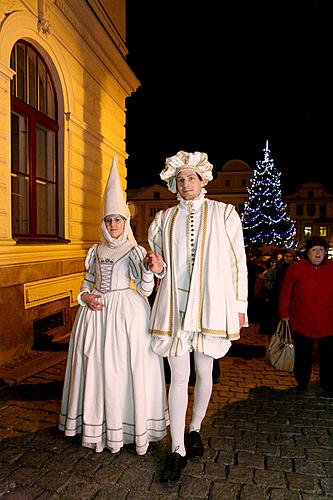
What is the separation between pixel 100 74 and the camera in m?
8.55

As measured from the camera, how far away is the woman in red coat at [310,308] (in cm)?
460

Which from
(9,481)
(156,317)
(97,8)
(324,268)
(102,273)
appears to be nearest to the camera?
(9,481)

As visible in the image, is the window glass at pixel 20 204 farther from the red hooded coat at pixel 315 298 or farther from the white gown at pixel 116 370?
the red hooded coat at pixel 315 298

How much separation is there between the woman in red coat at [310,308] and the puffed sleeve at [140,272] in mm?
2061

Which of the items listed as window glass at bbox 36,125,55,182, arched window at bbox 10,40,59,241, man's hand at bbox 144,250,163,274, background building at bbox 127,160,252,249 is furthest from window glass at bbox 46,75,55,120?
background building at bbox 127,160,252,249

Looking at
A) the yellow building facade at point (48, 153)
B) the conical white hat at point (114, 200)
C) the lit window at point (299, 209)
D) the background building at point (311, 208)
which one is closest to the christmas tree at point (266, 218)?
the background building at point (311, 208)

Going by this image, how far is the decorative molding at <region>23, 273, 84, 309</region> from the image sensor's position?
594 cm

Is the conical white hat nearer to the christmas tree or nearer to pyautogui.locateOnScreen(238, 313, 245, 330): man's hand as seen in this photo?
pyautogui.locateOnScreen(238, 313, 245, 330): man's hand

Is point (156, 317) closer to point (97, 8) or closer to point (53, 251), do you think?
point (53, 251)

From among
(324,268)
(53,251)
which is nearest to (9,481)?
(324,268)

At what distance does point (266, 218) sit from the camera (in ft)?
90.5

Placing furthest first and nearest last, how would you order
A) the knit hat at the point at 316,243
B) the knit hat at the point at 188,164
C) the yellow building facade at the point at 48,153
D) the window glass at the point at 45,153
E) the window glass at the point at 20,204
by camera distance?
the window glass at the point at 45,153 < the window glass at the point at 20,204 < the yellow building facade at the point at 48,153 < the knit hat at the point at 316,243 < the knit hat at the point at 188,164

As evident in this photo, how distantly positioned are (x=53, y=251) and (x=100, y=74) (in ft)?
13.3

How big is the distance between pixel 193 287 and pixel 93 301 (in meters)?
0.82
